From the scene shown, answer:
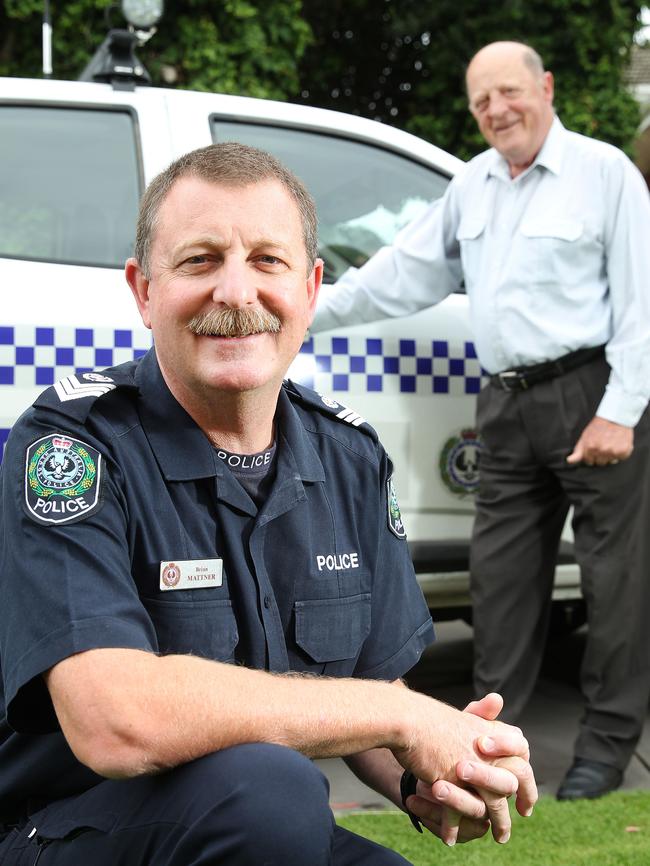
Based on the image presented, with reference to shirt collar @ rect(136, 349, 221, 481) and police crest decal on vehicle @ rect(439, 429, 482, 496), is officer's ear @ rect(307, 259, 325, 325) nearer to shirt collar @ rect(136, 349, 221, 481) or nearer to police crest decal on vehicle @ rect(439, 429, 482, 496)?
shirt collar @ rect(136, 349, 221, 481)

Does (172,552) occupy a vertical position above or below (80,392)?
below

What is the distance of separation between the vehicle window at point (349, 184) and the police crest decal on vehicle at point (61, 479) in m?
1.89

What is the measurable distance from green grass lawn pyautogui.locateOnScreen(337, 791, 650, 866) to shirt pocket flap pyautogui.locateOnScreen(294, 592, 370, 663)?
3.34 feet

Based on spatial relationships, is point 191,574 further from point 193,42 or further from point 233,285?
point 193,42

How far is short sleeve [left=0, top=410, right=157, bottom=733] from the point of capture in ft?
4.40

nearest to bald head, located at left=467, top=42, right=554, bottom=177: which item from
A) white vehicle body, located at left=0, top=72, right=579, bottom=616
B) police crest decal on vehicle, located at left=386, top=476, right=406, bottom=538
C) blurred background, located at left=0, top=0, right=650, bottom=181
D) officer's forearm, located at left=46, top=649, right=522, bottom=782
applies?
white vehicle body, located at left=0, top=72, right=579, bottom=616

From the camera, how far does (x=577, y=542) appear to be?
3086 mm

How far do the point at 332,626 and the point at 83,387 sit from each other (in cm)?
47

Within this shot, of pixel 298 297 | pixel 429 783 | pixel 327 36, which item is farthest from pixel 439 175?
pixel 327 36

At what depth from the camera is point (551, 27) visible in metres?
10.2

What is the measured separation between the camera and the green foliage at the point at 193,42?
872 cm

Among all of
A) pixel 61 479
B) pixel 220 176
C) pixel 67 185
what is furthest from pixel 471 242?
pixel 61 479

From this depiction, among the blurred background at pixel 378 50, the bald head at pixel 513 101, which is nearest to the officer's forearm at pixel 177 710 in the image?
the bald head at pixel 513 101

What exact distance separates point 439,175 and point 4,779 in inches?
94.2
